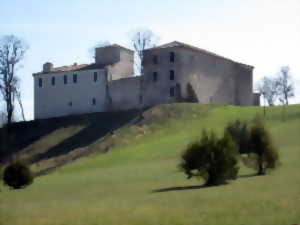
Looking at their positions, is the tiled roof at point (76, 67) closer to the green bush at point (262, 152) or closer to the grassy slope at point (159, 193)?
the grassy slope at point (159, 193)

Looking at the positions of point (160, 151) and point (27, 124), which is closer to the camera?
point (160, 151)

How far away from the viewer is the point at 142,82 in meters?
Result: 83.8

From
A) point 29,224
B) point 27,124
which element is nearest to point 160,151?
point 27,124

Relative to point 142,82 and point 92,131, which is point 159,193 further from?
point 142,82

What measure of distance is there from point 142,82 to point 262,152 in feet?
161

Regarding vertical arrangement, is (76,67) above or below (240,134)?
above

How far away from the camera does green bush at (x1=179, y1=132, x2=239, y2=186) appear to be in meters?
31.0

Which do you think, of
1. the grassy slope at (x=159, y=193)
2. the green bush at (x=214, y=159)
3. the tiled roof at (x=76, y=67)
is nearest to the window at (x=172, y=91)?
the grassy slope at (x=159, y=193)

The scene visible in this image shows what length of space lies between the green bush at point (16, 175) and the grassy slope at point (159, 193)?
1578mm

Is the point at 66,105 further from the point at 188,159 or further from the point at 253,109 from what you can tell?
the point at 188,159

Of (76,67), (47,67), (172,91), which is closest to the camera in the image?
(172,91)

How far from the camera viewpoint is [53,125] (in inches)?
3231

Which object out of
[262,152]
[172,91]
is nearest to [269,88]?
[172,91]

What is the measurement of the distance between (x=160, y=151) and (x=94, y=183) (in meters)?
20.7
